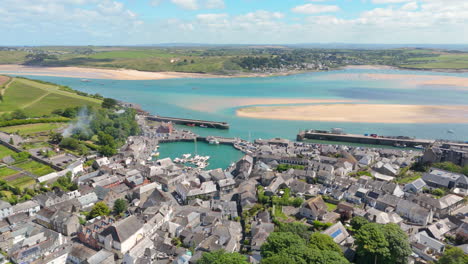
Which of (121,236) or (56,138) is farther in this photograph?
(56,138)

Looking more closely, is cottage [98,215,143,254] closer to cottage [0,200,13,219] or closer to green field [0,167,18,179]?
cottage [0,200,13,219]

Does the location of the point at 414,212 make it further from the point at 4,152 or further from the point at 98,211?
the point at 4,152

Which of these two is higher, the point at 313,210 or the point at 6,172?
the point at 313,210

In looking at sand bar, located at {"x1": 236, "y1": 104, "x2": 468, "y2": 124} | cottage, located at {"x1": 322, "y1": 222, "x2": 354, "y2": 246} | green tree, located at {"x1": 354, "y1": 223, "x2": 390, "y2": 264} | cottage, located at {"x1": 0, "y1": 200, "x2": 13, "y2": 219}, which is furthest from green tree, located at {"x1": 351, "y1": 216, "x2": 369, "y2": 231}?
sand bar, located at {"x1": 236, "y1": 104, "x2": 468, "y2": 124}

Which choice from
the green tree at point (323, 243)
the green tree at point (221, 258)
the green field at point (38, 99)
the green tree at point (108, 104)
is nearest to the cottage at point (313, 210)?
the green tree at point (323, 243)

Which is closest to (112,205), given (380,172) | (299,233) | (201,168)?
(201,168)

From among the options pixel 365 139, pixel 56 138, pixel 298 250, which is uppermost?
pixel 298 250

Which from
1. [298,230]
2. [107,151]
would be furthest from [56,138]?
[298,230]
